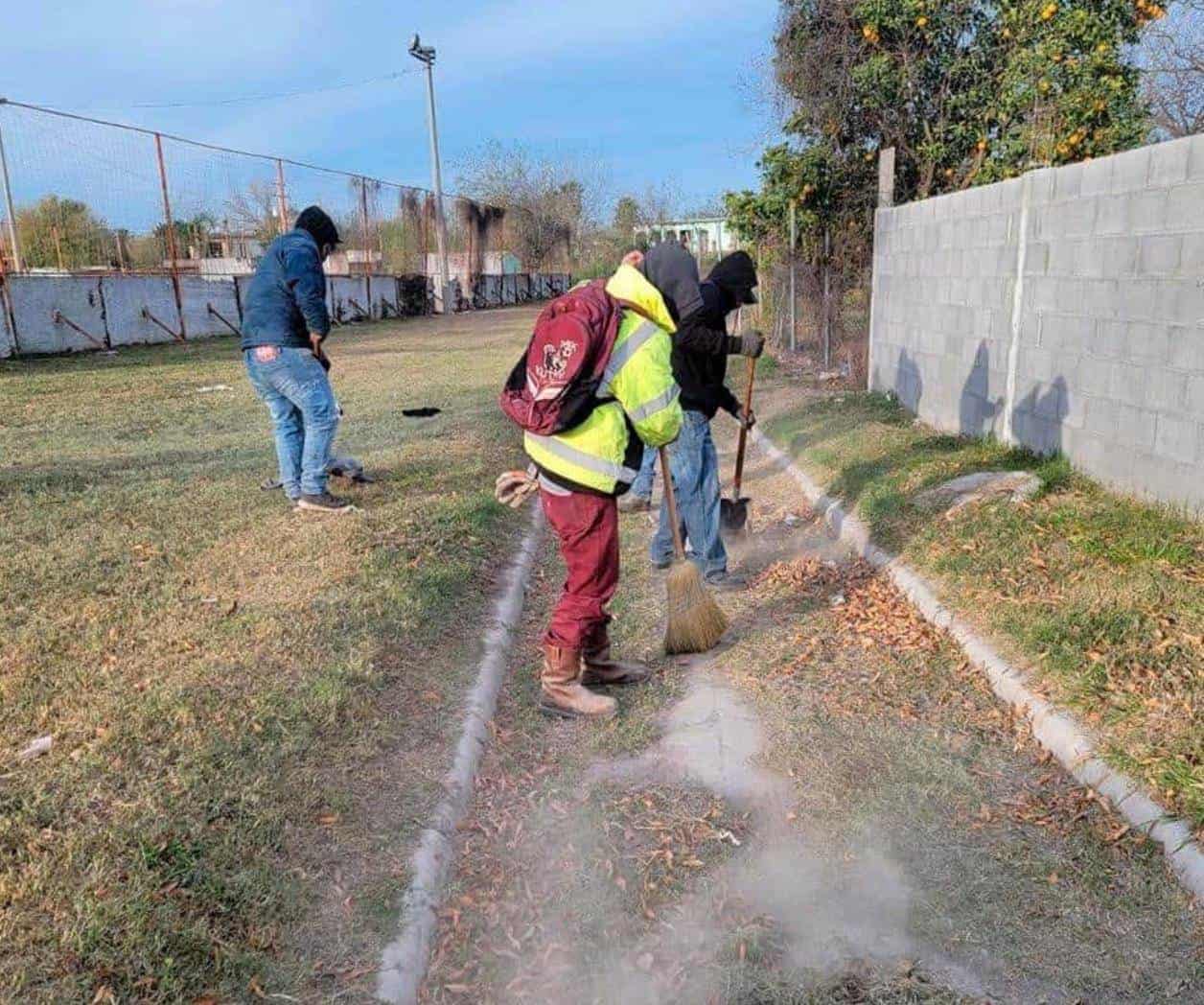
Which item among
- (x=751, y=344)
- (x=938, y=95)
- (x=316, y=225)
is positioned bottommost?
(x=751, y=344)

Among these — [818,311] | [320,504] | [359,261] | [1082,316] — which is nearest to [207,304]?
[359,261]

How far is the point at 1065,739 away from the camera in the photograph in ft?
11.6

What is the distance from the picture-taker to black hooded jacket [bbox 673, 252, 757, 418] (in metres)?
5.15

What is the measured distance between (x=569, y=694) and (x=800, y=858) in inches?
50.3

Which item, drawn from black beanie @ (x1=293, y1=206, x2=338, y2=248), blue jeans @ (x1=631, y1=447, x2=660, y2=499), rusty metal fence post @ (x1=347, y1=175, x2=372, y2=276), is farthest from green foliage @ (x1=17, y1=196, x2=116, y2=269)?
blue jeans @ (x1=631, y1=447, x2=660, y2=499)

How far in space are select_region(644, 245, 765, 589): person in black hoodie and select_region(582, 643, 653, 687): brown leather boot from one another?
3.98 ft

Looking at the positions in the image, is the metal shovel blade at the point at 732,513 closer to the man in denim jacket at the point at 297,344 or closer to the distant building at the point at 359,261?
the man in denim jacket at the point at 297,344

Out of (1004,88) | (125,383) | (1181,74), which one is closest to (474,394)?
(125,383)

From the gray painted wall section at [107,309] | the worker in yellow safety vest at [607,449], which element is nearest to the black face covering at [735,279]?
the worker in yellow safety vest at [607,449]

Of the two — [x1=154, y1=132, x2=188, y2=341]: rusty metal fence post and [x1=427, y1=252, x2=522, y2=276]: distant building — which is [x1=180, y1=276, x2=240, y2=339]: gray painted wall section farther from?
[x1=427, y1=252, x2=522, y2=276]: distant building

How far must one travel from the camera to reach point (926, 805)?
3.34 metres

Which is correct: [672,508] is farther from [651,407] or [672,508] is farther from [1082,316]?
[1082,316]

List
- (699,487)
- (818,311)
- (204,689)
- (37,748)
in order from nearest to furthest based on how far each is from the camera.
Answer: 1. (37,748)
2. (204,689)
3. (699,487)
4. (818,311)

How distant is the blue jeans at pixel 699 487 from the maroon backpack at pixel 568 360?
158cm
